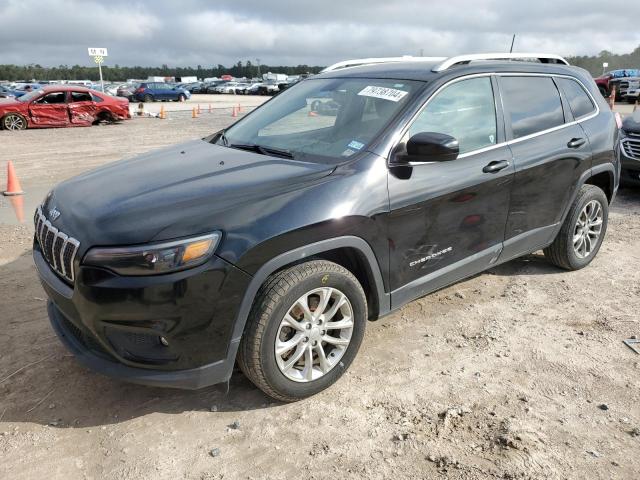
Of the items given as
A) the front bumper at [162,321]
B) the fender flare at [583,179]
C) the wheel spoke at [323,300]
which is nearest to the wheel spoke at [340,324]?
the wheel spoke at [323,300]

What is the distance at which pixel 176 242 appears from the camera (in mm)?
2465

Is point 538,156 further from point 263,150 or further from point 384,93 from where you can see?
point 263,150

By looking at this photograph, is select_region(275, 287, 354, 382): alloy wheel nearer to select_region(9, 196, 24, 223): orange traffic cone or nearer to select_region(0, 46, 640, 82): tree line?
select_region(9, 196, 24, 223): orange traffic cone

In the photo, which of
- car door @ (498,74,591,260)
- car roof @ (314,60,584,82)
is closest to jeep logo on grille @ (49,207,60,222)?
car roof @ (314,60,584,82)

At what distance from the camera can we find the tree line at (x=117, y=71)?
115 m

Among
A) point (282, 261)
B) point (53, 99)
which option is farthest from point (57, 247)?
point (53, 99)

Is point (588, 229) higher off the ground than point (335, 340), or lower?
higher

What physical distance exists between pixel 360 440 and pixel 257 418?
22.9 inches

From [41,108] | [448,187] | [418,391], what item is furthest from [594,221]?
[41,108]

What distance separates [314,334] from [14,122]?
1812 centimetres

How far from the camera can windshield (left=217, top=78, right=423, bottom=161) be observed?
3.30 meters

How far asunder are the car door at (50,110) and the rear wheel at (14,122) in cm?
34

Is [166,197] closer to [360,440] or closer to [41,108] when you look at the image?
[360,440]

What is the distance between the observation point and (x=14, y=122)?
1744 centimetres
